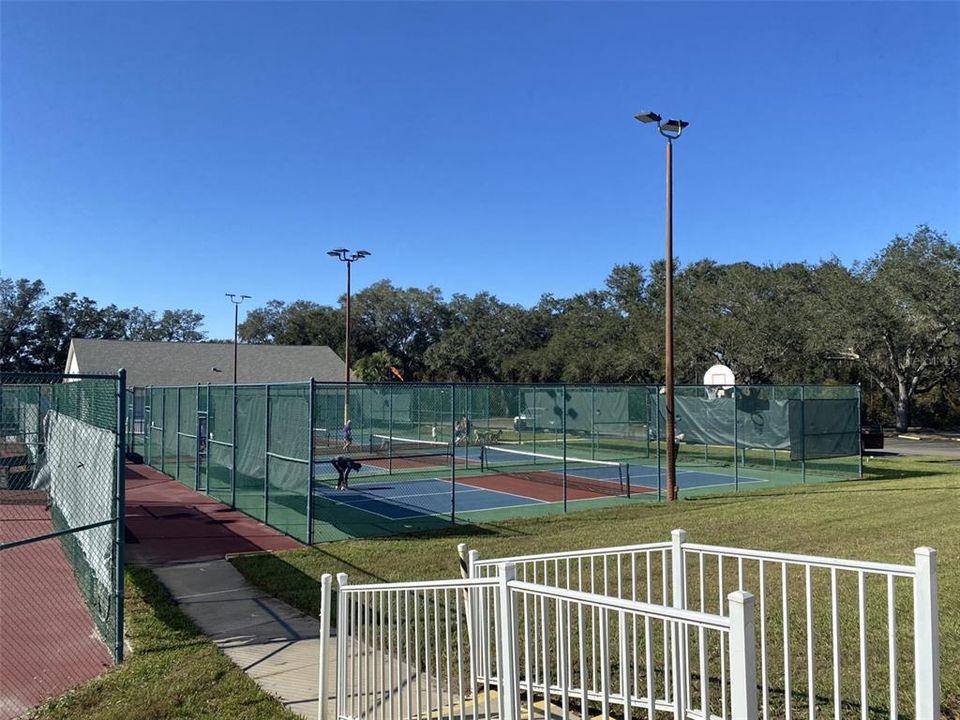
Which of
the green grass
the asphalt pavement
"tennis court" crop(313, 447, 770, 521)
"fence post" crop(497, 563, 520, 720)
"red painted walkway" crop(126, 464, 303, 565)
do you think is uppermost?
"fence post" crop(497, 563, 520, 720)

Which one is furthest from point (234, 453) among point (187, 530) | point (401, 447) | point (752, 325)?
point (752, 325)

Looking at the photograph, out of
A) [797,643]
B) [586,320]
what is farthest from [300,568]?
[586,320]

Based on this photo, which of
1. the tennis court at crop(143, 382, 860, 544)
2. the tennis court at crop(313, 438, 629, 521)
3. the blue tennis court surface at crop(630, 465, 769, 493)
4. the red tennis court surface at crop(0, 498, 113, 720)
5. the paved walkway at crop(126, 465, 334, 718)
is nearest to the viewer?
the red tennis court surface at crop(0, 498, 113, 720)

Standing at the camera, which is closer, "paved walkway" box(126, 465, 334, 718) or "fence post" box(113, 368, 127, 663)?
"paved walkway" box(126, 465, 334, 718)

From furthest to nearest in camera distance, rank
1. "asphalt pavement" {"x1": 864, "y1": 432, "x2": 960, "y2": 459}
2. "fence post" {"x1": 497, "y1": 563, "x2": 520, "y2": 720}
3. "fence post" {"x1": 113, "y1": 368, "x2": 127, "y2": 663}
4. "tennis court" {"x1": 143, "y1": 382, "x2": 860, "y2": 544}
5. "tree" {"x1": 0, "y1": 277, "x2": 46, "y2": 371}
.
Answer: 1. "tree" {"x1": 0, "y1": 277, "x2": 46, "y2": 371}
2. "asphalt pavement" {"x1": 864, "y1": 432, "x2": 960, "y2": 459}
3. "tennis court" {"x1": 143, "y1": 382, "x2": 860, "y2": 544}
4. "fence post" {"x1": 113, "y1": 368, "x2": 127, "y2": 663}
5. "fence post" {"x1": 497, "y1": 563, "x2": 520, "y2": 720}

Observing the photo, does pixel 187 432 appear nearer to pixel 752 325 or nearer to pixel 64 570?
pixel 64 570

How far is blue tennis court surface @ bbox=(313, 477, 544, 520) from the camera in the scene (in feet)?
47.7

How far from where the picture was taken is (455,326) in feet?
257

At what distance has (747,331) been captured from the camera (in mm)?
45594

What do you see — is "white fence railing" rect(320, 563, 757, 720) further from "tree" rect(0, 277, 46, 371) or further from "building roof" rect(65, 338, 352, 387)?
"tree" rect(0, 277, 46, 371)

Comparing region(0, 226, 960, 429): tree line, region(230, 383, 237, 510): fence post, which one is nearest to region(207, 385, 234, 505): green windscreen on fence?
region(230, 383, 237, 510): fence post

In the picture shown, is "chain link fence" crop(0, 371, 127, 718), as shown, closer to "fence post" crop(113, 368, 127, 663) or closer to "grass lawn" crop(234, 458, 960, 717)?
"fence post" crop(113, 368, 127, 663)

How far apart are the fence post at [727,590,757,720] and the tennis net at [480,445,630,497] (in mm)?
14778

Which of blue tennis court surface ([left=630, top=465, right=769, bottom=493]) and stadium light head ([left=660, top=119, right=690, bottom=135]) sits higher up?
stadium light head ([left=660, top=119, right=690, bottom=135])
